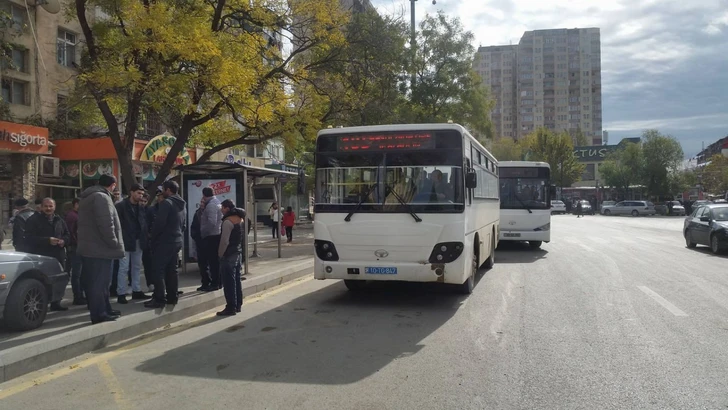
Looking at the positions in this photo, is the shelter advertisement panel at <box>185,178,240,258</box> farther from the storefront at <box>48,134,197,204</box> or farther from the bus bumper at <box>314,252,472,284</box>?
the storefront at <box>48,134,197,204</box>

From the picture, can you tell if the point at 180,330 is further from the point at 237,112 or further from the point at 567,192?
the point at 567,192

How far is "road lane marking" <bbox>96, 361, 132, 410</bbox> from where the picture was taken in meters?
4.64

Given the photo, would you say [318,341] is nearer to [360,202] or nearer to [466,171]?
[360,202]

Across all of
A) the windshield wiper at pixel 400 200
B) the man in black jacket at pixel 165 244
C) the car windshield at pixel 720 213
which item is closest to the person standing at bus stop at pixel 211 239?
the man in black jacket at pixel 165 244

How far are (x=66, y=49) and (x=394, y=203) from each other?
80.3 ft

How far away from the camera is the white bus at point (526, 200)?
17656mm

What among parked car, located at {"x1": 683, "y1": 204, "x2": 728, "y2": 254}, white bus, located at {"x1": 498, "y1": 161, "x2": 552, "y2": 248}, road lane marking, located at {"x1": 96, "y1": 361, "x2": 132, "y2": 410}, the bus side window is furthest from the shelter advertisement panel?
parked car, located at {"x1": 683, "y1": 204, "x2": 728, "y2": 254}

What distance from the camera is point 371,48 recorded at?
18250mm

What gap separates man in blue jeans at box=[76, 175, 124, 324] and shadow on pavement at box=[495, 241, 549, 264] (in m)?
10.9

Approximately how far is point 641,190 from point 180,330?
74.8m

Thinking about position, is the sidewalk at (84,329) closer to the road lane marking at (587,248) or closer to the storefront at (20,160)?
the road lane marking at (587,248)

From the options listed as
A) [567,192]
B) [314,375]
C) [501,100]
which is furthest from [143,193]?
[501,100]

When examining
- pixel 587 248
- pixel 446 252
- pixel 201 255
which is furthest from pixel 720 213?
pixel 201 255

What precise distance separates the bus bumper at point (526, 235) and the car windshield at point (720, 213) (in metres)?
5.09
